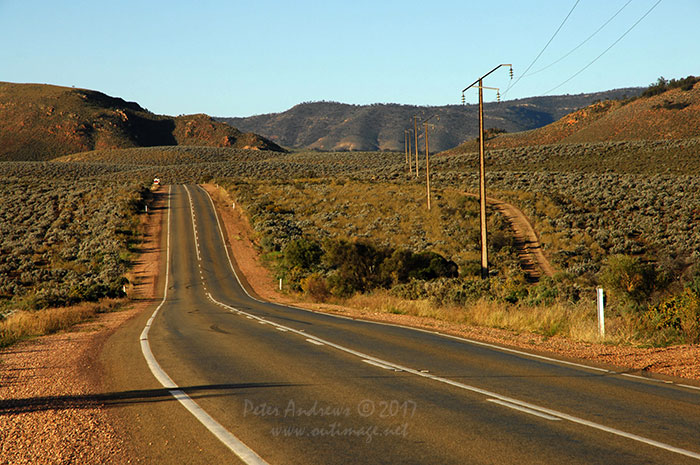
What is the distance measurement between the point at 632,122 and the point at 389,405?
135m

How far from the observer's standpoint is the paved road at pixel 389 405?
18.8 feet

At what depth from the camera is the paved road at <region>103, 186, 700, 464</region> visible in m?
5.73

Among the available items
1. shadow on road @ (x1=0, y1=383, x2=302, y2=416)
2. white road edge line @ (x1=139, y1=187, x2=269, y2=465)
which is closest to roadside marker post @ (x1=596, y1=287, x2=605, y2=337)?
shadow on road @ (x1=0, y1=383, x2=302, y2=416)

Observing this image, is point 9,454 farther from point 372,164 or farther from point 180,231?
point 372,164

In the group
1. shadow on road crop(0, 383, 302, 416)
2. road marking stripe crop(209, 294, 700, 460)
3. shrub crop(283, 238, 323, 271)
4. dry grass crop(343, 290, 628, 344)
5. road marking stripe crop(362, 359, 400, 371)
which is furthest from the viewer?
shrub crop(283, 238, 323, 271)

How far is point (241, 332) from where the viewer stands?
16672 mm

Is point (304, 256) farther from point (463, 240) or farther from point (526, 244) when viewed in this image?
point (526, 244)

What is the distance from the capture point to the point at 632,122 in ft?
412

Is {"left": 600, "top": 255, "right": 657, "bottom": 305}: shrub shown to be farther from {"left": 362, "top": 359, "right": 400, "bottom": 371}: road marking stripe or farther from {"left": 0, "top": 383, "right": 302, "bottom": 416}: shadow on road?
{"left": 0, "top": 383, "right": 302, "bottom": 416}: shadow on road

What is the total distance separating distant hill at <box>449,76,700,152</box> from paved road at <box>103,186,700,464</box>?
116 meters

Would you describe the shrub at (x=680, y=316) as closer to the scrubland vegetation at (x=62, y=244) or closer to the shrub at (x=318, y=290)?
the scrubland vegetation at (x=62, y=244)

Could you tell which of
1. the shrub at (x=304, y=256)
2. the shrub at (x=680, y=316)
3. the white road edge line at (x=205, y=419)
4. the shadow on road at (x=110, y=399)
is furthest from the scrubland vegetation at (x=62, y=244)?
the shrub at (x=680, y=316)

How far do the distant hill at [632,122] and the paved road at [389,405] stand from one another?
11577cm

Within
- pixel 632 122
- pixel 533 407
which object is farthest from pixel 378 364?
pixel 632 122
